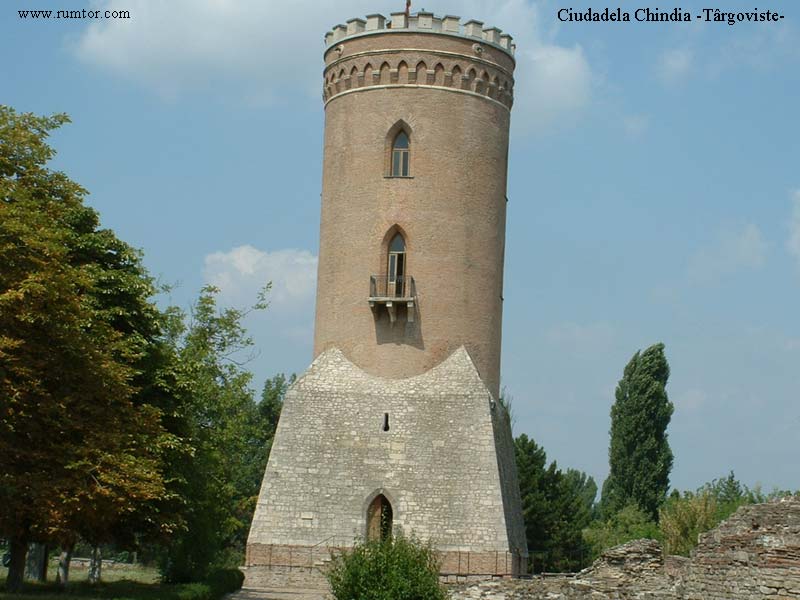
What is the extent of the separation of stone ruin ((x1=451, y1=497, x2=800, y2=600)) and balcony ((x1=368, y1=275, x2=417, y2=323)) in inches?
379

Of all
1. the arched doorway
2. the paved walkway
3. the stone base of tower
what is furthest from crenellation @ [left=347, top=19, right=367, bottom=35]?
the paved walkway

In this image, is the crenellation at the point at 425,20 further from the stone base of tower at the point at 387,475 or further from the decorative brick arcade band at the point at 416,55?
the stone base of tower at the point at 387,475

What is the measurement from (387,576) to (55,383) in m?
7.63

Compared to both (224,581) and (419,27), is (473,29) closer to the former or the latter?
(419,27)

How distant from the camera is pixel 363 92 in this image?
30.4m

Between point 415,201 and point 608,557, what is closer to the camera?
point 608,557

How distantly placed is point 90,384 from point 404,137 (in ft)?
37.3

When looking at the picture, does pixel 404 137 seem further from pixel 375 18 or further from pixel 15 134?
pixel 15 134

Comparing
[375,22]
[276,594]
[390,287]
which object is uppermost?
[375,22]

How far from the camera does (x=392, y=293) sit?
96.4ft

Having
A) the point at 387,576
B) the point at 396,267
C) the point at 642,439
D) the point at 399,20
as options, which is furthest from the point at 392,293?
the point at 642,439

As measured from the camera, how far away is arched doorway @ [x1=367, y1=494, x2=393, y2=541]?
91.4ft

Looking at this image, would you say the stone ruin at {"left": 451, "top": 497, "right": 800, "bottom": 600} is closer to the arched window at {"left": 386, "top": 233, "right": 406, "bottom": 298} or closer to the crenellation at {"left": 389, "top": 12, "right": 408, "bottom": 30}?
the arched window at {"left": 386, "top": 233, "right": 406, "bottom": 298}

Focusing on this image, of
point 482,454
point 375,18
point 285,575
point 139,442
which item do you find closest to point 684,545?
point 482,454
